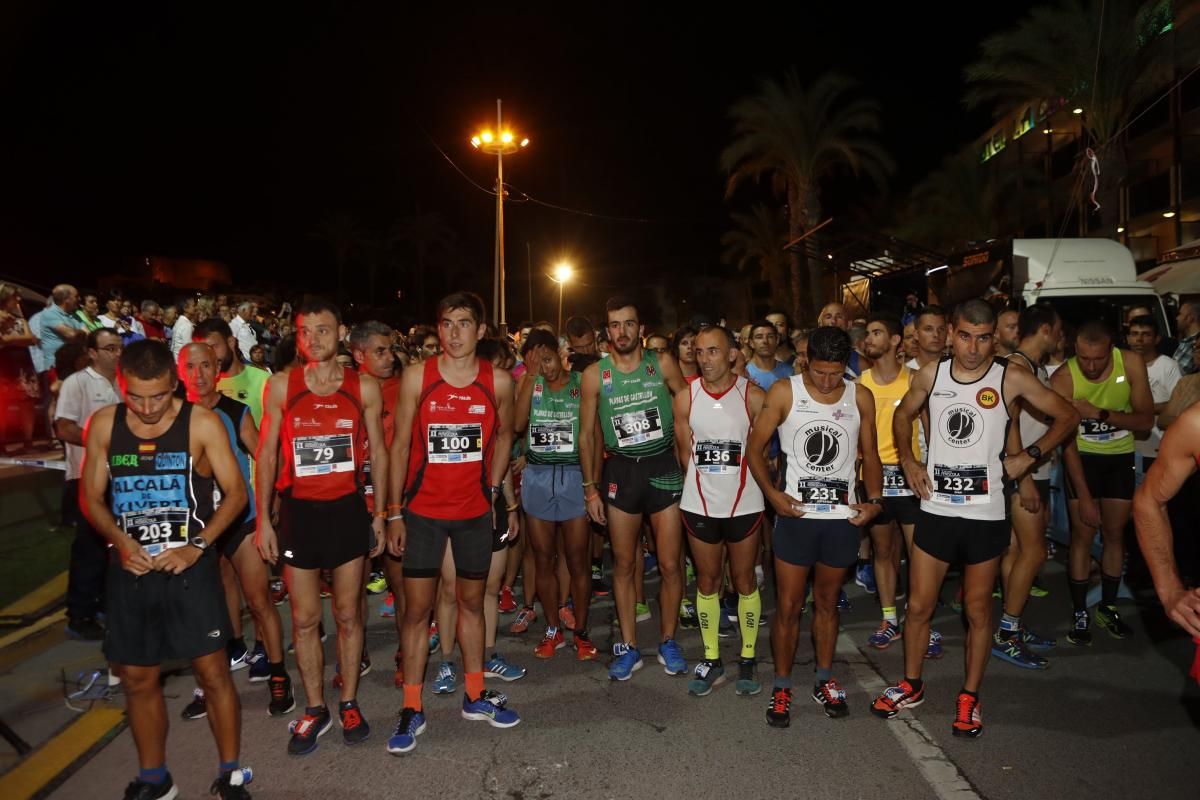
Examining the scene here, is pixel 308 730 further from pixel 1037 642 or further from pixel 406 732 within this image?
pixel 1037 642

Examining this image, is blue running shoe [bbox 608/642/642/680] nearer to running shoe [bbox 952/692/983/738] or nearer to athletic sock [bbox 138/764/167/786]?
running shoe [bbox 952/692/983/738]

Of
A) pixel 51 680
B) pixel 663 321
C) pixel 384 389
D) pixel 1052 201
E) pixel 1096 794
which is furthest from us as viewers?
pixel 663 321

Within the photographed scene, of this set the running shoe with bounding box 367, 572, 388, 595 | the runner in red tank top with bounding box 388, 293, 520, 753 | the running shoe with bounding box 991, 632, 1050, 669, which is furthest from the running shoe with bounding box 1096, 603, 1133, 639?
the running shoe with bounding box 367, 572, 388, 595

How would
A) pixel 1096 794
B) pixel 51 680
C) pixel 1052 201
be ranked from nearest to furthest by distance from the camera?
1. pixel 1096 794
2. pixel 51 680
3. pixel 1052 201

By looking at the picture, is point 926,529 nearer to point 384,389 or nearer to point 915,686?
point 915,686

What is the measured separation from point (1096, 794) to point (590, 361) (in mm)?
4120

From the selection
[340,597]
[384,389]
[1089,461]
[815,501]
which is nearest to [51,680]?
[340,597]

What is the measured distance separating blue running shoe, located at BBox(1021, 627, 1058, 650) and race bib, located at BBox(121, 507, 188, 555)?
5279 millimetres

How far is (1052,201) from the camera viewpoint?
3472cm

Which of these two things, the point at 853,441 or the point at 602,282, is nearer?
the point at 853,441

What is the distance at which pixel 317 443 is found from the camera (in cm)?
447

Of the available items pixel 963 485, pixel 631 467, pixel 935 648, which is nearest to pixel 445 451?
pixel 631 467

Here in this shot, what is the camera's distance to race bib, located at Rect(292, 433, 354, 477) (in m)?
4.45

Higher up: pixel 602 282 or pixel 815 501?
pixel 602 282
